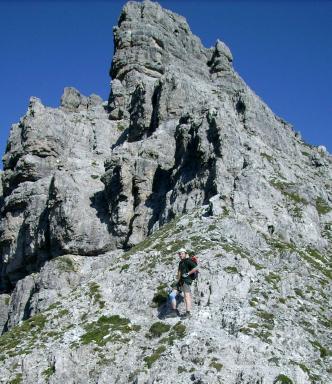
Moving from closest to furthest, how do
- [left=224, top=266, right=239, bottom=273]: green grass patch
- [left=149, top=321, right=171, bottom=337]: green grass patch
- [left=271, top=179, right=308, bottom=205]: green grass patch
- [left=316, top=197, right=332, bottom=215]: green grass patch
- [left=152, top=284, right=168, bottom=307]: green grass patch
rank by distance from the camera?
[left=149, top=321, right=171, bottom=337]: green grass patch < [left=152, top=284, right=168, bottom=307]: green grass patch < [left=224, top=266, right=239, bottom=273]: green grass patch < [left=271, top=179, right=308, bottom=205]: green grass patch < [left=316, top=197, right=332, bottom=215]: green grass patch

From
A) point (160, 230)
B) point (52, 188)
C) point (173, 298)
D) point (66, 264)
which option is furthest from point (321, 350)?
point (52, 188)

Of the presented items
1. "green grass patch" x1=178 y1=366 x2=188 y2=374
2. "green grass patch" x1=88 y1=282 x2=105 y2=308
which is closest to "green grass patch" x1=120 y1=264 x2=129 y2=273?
"green grass patch" x1=88 y1=282 x2=105 y2=308

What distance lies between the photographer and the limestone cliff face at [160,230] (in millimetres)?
25266

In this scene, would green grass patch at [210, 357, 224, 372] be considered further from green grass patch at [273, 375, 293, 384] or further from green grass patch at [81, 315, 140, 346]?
green grass patch at [81, 315, 140, 346]

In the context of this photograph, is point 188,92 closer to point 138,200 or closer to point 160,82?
point 160,82

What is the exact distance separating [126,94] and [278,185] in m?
42.1

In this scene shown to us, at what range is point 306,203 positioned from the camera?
4734cm

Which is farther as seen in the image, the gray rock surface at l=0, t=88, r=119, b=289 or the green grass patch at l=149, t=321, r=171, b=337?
the gray rock surface at l=0, t=88, r=119, b=289

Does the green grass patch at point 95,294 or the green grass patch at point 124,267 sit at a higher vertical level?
the green grass patch at point 124,267

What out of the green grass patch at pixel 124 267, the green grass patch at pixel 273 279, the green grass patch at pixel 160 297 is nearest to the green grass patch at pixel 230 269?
the green grass patch at pixel 273 279

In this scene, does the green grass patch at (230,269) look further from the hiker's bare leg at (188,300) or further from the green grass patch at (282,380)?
the green grass patch at (282,380)

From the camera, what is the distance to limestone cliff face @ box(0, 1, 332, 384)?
25.3m

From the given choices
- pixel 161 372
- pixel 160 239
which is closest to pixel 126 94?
pixel 160 239

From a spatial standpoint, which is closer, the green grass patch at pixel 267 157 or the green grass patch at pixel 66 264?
the green grass patch at pixel 66 264
